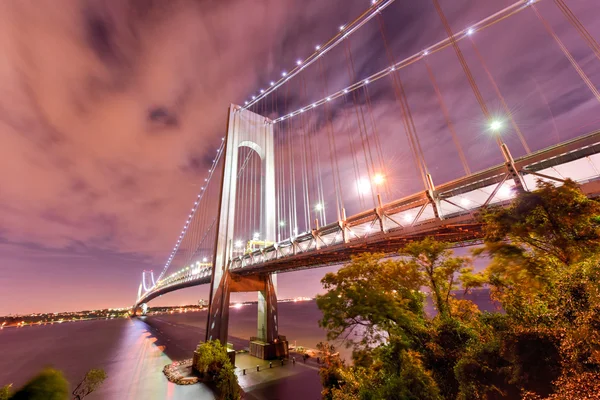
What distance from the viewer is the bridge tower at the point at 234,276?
21.6 metres

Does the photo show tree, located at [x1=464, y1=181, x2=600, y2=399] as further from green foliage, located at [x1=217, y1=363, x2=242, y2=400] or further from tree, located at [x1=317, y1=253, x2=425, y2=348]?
green foliage, located at [x1=217, y1=363, x2=242, y2=400]

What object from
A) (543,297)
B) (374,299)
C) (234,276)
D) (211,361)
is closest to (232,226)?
(234,276)

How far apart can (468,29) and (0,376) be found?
2359 inches

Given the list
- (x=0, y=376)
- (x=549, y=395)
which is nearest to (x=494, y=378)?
(x=549, y=395)

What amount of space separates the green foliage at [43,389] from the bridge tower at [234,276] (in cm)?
1676

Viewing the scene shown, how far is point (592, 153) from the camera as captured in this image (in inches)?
213

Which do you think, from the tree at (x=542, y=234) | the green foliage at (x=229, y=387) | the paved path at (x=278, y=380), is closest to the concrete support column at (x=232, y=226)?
the paved path at (x=278, y=380)

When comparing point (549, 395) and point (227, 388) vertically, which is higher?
point (549, 395)

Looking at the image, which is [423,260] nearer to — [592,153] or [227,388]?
[592,153]

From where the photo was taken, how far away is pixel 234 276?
23234mm

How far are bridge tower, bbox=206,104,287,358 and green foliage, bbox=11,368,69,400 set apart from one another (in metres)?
16.8

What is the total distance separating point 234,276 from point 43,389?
18407 millimetres

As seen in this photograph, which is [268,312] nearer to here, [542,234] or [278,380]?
[278,380]

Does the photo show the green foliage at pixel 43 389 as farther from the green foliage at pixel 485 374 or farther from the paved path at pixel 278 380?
the paved path at pixel 278 380
